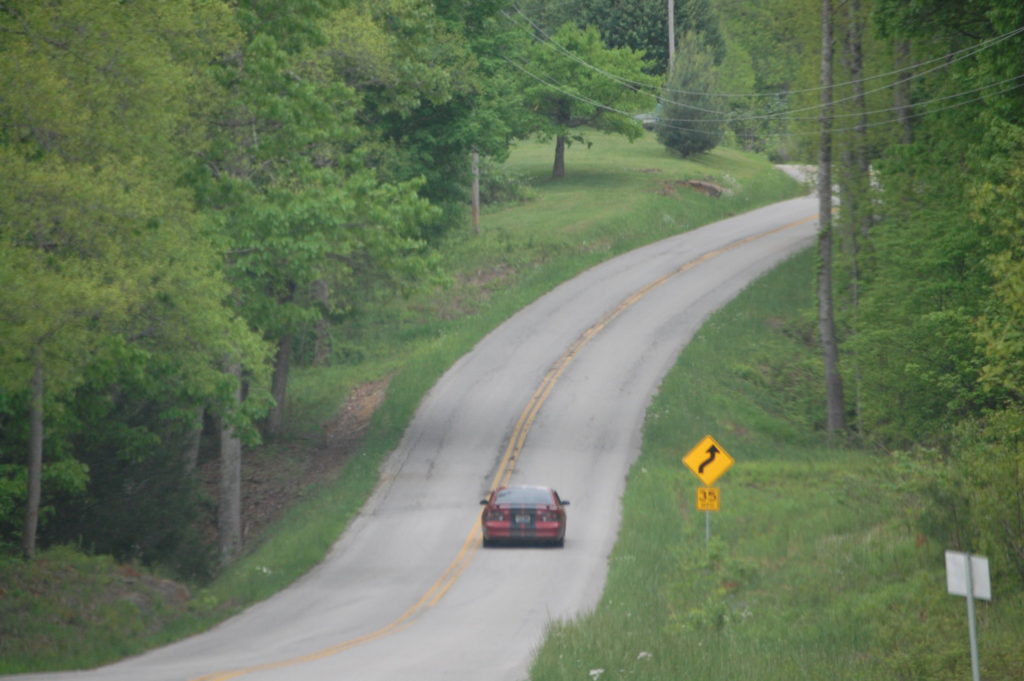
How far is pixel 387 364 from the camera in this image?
139ft

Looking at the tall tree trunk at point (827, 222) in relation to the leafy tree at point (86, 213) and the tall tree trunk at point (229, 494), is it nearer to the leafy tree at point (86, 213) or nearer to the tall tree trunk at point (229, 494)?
the tall tree trunk at point (229, 494)

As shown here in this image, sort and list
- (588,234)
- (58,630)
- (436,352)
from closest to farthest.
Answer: (58,630) → (436,352) → (588,234)

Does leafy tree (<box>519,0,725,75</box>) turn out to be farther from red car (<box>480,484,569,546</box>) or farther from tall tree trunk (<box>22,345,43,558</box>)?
tall tree trunk (<box>22,345,43,558</box>)

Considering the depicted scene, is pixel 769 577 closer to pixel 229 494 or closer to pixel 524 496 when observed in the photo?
pixel 524 496

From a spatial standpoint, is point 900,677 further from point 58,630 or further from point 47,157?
point 47,157

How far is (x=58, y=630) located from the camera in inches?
712

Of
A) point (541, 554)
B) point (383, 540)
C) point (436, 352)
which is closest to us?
point (541, 554)

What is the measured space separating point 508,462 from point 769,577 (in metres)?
12.7

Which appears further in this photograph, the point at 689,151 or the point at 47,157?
the point at 689,151

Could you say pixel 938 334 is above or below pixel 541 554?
above

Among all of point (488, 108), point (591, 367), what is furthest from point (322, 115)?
point (591, 367)

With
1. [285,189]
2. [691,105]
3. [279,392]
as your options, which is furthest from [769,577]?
[691,105]

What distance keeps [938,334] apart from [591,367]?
14334 millimetres

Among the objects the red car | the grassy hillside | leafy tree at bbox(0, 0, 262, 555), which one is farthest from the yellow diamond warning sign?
leafy tree at bbox(0, 0, 262, 555)
